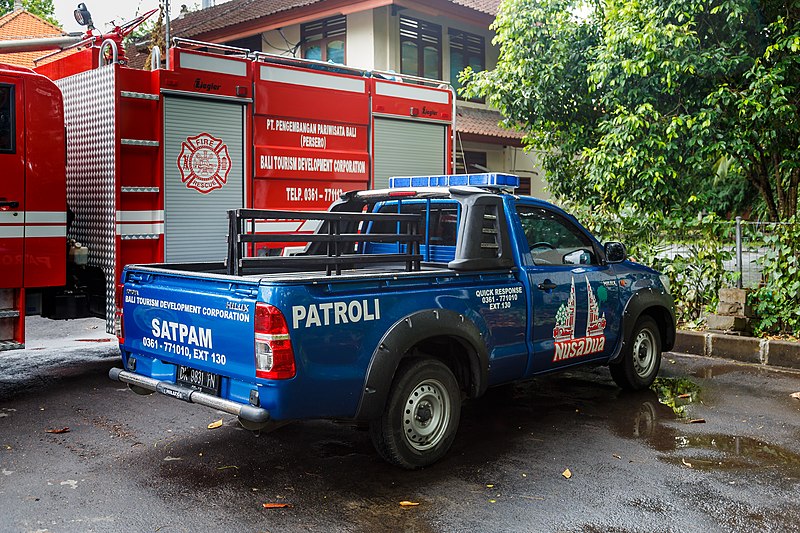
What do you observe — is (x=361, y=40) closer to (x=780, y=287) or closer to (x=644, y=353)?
(x=780, y=287)

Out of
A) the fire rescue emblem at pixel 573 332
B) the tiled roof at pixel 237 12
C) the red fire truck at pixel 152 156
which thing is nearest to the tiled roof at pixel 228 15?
the tiled roof at pixel 237 12

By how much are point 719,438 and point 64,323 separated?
8987 millimetres

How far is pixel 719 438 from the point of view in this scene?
5992 millimetres

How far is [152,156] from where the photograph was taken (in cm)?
794

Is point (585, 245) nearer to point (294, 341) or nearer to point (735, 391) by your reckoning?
point (735, 391)

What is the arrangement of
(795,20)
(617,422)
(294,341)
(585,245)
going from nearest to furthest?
(294,341), (617,422), (585,245), (795,20)

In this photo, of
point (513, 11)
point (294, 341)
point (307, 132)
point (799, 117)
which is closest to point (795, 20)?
point (799, 117)

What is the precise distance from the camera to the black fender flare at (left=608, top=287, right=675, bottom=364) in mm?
7094

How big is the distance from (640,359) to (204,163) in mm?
4732

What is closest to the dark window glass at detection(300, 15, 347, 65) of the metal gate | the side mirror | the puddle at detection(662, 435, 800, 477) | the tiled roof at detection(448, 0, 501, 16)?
the tiled roof at detection(448, 0, 501, 16)

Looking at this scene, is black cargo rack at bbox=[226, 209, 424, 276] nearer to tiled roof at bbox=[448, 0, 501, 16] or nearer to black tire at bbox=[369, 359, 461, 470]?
black tire at bbox=[369, 359, 461, 470]

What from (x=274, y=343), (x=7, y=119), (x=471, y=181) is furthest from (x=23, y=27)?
(x=274, y=343)

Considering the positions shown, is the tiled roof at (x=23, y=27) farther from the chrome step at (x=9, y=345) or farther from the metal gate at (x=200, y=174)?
the chrome step at (x=9, y=345)

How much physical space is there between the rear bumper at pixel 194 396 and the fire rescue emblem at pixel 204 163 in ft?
10.2
